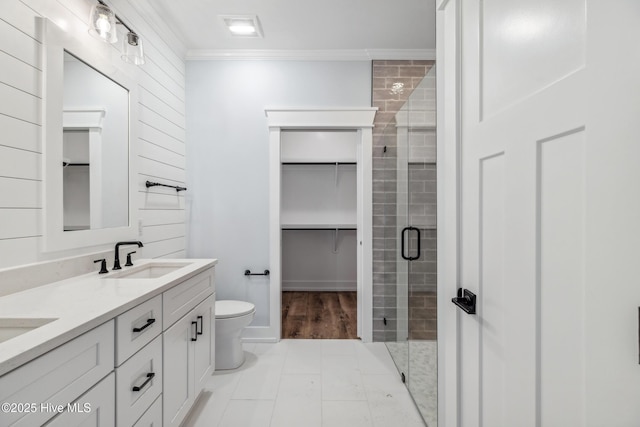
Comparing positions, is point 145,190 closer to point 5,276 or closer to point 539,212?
point 5,276

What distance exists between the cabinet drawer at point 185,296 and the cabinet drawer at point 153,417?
32 cm

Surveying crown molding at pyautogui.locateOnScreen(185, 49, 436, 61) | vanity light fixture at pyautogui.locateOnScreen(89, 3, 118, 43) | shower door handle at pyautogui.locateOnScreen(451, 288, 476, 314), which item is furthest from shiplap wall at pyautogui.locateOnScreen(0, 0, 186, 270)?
shower door handle at pyautogui.locateOnScreen(451, 288, 476, 314)

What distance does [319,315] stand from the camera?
3.59 metres

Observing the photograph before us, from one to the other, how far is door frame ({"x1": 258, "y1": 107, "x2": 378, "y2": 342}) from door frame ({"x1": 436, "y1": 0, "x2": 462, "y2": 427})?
1.50m

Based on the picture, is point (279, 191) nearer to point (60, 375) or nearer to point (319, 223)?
point (319, 223)

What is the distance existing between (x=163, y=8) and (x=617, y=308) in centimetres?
294

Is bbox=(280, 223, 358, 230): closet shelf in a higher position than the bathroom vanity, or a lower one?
higher

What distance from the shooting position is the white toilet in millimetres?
2301

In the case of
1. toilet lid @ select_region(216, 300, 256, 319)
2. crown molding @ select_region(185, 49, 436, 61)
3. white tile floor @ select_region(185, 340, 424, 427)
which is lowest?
white tile floor @ select_region(185, 340, 424, 427)

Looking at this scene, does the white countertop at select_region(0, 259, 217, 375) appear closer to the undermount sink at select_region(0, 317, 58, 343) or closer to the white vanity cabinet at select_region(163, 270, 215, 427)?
the undermount sink at select_region(0, 317, 58, 343)

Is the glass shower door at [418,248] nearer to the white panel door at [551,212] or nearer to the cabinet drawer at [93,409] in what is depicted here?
the white panel door at [551,212]

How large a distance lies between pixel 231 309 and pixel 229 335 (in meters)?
0.19

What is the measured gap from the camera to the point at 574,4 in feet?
2.08

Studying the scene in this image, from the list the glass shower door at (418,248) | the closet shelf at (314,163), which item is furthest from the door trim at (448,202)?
the closet shelf at (314,163)
